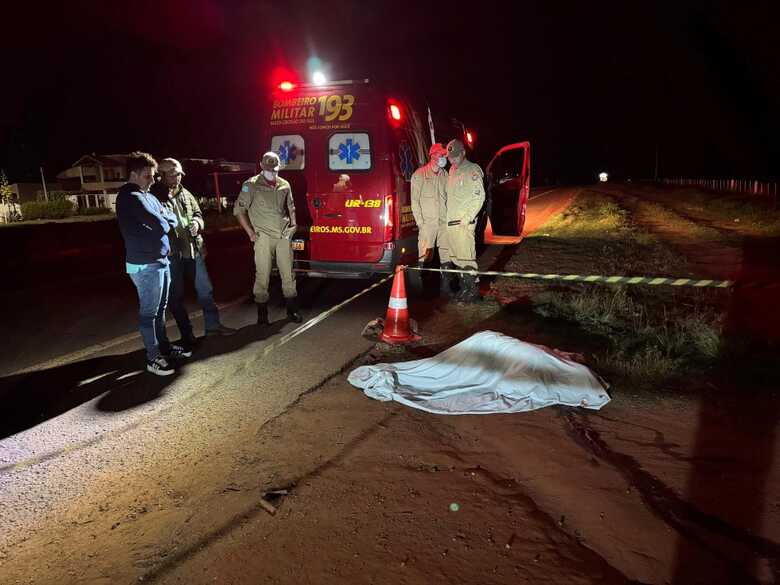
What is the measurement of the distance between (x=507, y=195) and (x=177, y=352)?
8.14m

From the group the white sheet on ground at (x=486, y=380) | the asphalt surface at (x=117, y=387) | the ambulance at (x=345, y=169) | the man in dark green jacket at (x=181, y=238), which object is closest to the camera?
the asphalt surface at (x=117, y=387)

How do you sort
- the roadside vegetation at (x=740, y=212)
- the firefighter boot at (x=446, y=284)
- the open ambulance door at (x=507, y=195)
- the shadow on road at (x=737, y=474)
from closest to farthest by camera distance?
1. the shadow on road at (x=737, y=474)
2. the firefighter boot at (x=446, y=284)
3. the open ambulance door at (x=507, y=195)
4. the roadside vegetation at (x=740, y=212)

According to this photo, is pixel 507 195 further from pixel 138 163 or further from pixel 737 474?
pixel 737 474

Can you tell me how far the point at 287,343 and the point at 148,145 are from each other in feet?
196

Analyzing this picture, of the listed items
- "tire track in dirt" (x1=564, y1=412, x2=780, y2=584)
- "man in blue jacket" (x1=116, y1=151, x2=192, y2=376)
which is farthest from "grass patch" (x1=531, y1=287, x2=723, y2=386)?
"man in blue jacket" (x1=116, y1=151, x2=192, y2=376)

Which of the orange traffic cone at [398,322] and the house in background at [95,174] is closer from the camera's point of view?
the orange traffic cone at [398,322]

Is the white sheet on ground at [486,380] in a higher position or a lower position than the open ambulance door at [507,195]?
lower

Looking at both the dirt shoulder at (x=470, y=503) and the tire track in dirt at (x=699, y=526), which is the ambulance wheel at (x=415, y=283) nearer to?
the dirt shoulder at (x=470, y=503)

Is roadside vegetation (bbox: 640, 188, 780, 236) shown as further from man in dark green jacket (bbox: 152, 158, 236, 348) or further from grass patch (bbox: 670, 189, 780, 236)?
man in dark green jacket (bbox: 152, 158, 236, 348)

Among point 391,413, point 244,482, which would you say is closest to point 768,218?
point 391,413

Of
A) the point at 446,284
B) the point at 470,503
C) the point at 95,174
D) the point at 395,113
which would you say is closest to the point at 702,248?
the point at 446,284

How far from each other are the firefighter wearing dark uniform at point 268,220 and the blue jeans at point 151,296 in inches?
59.3

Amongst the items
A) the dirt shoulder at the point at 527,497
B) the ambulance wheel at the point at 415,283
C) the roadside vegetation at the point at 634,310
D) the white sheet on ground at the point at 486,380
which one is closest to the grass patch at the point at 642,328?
the roadside vegetation at the point at 634,310

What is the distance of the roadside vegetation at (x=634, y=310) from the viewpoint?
4.82m
